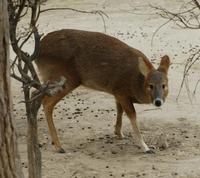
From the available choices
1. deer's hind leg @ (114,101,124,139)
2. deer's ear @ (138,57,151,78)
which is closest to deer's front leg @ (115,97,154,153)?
deer's hind leg @ (114,101,124,139)

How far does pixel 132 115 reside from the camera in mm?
7770

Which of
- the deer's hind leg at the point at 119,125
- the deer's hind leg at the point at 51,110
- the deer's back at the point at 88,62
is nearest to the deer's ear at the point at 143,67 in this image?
the deer's back at the point at 88,62

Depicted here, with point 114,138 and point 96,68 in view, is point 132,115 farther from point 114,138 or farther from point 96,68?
point 96,68

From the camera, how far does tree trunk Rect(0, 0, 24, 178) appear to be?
404cm

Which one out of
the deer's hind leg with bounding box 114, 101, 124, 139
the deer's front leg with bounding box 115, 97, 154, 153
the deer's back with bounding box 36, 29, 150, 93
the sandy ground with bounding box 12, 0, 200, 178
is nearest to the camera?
the sandy ground with bounding box 12, 0, 200, 178

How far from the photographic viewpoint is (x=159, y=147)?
7695 mm

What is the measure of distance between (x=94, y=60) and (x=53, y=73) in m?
0.51

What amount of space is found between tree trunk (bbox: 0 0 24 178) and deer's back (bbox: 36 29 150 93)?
3.68m

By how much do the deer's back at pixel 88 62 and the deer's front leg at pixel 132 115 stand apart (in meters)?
0.14

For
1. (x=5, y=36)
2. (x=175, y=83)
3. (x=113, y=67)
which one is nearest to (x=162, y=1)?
(x=175, y=83)

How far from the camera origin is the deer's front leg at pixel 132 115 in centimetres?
755

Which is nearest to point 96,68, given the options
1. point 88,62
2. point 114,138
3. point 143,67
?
point 88,62

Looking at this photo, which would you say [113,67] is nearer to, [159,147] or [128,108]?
[128,108]

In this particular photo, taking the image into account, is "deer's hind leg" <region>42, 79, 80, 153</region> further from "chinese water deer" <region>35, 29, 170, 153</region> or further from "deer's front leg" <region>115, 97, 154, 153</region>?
"deer's front leg" <region>115, 97, 154, 153</region>
